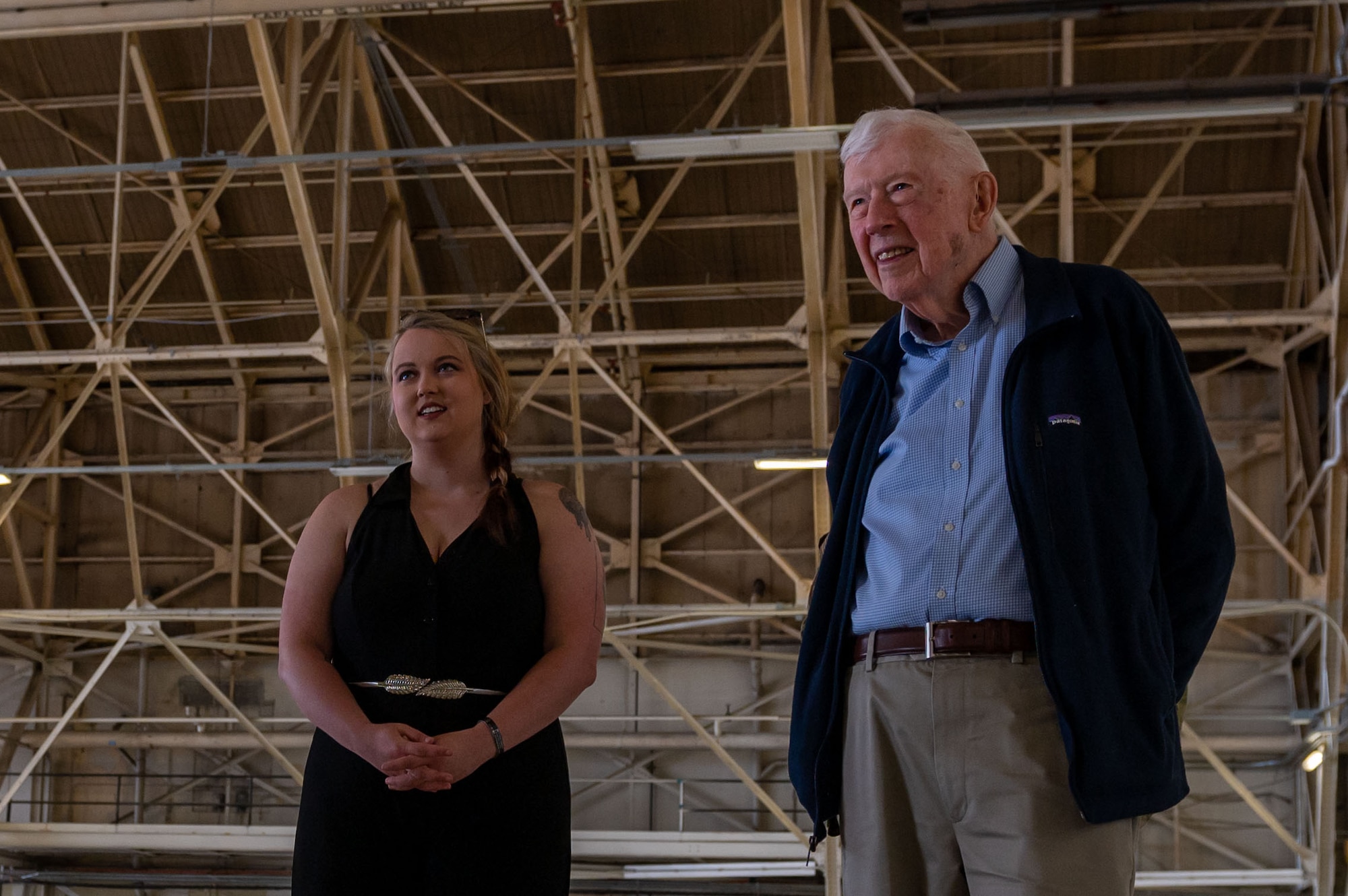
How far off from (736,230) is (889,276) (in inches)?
466

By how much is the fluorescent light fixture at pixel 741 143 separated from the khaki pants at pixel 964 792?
517cm

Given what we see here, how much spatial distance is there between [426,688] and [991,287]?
4.13 feet

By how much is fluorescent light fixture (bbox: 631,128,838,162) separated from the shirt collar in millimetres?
4740

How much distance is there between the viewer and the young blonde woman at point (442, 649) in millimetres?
2555

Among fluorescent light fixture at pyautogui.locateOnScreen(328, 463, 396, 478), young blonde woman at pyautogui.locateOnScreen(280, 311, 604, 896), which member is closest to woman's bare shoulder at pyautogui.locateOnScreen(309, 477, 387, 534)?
young blonde woman at pyautogui.locateOnScreen(280, 311, 604, 896)

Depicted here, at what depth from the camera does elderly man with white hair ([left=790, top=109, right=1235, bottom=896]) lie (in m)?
2.11

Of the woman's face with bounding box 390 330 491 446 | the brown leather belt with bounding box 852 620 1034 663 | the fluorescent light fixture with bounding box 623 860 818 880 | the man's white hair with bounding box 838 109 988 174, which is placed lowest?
the fluorescent light fixture with bounding box 623 860 818 880

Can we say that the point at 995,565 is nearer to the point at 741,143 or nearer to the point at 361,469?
the point at 741,143

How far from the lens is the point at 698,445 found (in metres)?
15.2

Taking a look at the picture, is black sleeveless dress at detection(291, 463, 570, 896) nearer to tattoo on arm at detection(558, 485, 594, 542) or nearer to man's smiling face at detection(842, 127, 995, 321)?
tattoo on arm at detection(558, 485, 594, 542)

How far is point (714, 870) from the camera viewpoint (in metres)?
13.7

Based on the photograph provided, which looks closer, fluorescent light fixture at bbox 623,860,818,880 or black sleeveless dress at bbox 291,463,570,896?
black sleeveless dress at bbox 291,463,570,896

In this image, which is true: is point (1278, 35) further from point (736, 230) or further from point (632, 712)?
point (632, 712)

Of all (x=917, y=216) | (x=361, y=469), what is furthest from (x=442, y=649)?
(x=361, y=469)
